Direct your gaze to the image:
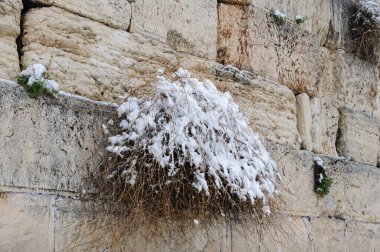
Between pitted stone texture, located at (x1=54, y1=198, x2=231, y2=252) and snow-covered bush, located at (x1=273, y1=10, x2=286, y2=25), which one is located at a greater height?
snow-covered bush, located at (x1=273, y1=10, x2=286, y2=25)

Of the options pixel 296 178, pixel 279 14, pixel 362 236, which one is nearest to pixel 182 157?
pixel 296 178

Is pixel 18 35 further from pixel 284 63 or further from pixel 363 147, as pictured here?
pixel 363 147

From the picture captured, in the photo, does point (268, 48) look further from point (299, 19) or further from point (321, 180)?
point (321, 180)

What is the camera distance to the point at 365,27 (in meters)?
5.14

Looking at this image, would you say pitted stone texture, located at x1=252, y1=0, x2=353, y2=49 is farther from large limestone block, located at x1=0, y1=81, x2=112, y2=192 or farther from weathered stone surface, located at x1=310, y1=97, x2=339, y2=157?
large limestone block, located at x1=0, y1=81, x2=112, y2=192

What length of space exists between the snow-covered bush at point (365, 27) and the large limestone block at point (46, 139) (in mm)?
2790

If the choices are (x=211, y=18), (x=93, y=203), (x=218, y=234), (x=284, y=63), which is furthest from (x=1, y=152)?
(x=284, y=63)

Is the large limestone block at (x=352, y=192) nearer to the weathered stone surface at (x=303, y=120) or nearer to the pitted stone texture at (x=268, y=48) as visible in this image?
the weathered stone surface at (x=303, y=120)

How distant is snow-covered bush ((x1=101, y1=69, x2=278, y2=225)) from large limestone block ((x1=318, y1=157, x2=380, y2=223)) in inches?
55.1

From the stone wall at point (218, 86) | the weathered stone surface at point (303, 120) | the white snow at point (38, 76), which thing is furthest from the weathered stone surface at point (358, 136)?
the white snow at point (38, 76)

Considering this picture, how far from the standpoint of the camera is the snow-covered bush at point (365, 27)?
16.8ft

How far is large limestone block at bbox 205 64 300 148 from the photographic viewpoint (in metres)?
4.08

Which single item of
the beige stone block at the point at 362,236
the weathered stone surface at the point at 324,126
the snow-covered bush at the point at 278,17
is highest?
the snow-covered bush at the point at 278,17

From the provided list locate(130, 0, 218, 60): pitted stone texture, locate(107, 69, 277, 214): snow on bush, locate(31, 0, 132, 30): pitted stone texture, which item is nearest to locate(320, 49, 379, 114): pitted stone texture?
locate(130, 0, 218, 60): pitted stone texture
